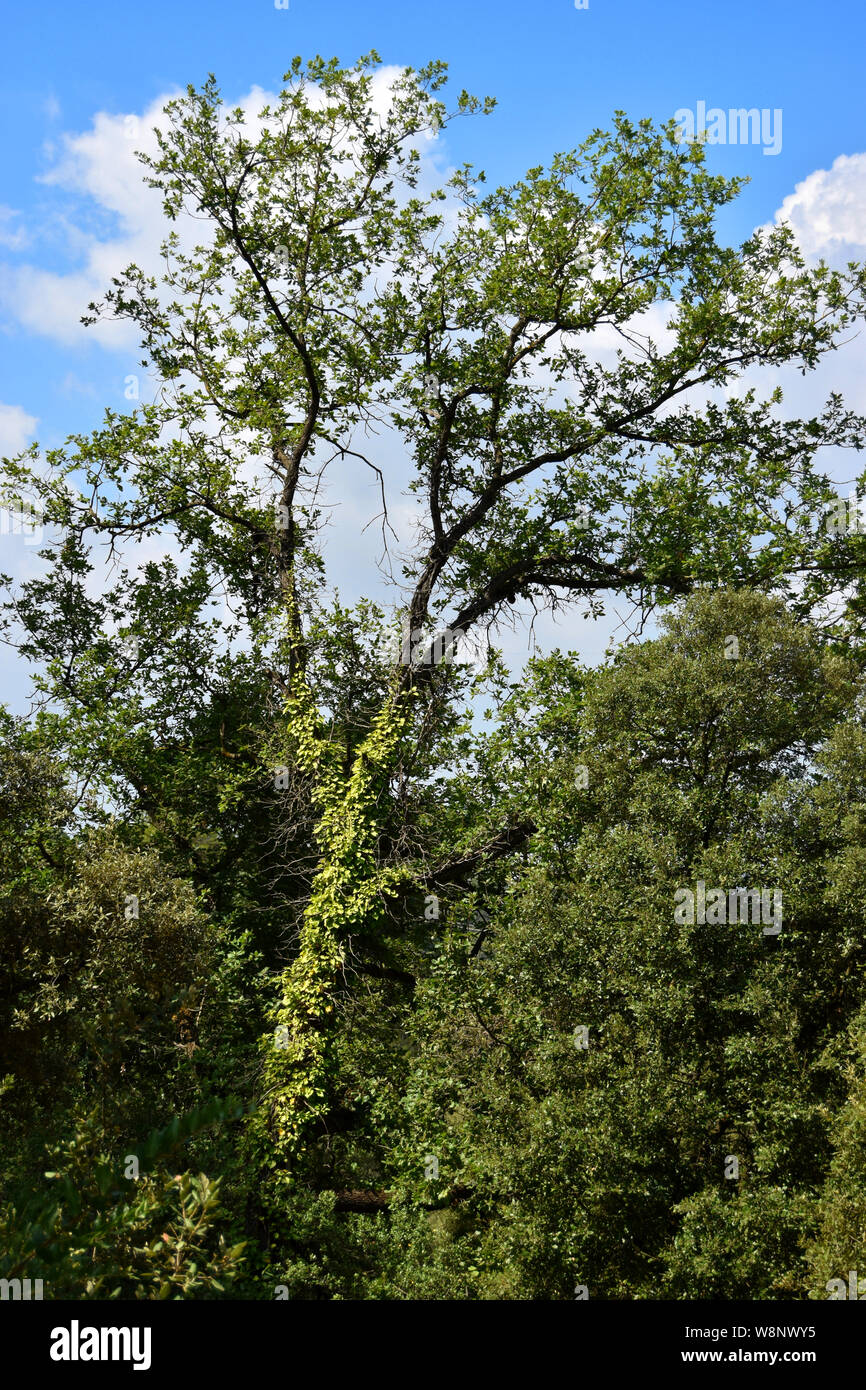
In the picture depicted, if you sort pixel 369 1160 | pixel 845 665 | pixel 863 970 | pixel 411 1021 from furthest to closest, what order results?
pixel 369 1160, pixel 411 1021, pixel 845 665, pixel 863 970

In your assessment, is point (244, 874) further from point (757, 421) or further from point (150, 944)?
point (757, 421)

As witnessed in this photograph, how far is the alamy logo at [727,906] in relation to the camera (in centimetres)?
1135

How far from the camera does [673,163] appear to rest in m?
20.2

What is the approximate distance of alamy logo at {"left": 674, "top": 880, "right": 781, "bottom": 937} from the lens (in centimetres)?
1135

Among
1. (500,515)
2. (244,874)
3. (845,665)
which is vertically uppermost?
(500,515)
